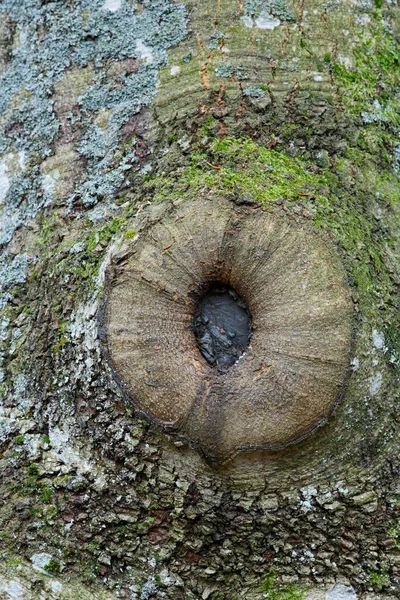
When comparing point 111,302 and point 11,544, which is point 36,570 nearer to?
point 11,544

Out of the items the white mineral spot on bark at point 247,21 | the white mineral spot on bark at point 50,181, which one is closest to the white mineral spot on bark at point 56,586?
the white mineral spot on bark at point 50,181

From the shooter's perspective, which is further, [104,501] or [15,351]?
[15,351]

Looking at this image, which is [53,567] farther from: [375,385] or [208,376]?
[375,385]

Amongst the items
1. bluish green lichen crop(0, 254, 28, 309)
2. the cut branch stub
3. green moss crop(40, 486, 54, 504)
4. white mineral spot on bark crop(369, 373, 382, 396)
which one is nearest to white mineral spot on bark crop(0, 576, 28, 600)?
green moss crop(40, 486, 54, 504)

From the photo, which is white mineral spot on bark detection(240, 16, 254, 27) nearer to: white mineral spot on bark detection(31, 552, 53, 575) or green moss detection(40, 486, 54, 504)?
green moss detection(40, 486, 54, 504)

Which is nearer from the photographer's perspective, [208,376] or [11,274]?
[208,376]

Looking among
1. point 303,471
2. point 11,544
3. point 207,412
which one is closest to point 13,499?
point 11,544

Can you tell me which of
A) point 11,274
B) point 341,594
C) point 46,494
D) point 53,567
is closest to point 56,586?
point 53,567
